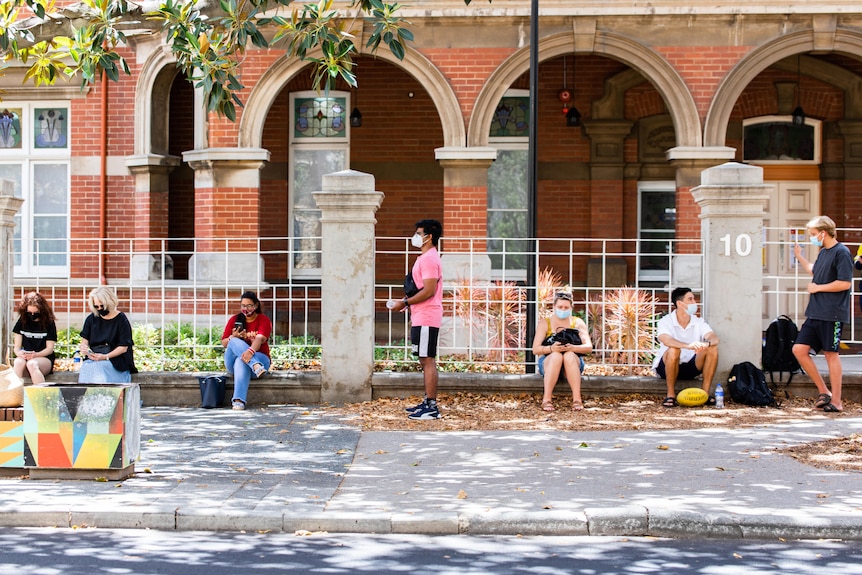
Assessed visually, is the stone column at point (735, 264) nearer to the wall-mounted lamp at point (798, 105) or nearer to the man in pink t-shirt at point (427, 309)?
the man in pink t-shirt at point (427, 309)

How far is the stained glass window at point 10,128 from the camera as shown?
1589 centimetres

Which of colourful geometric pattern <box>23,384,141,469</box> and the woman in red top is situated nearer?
colourful geometric pattern <box>23,384,141,469</box>

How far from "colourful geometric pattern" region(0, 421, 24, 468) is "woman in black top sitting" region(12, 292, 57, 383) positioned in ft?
10.4

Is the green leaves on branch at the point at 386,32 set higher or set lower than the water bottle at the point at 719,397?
higher

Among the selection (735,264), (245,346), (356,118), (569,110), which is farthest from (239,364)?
(569,110)

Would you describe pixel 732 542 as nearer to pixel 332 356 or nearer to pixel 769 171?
pixel 332 356

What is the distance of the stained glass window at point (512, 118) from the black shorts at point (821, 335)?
6.88 metres

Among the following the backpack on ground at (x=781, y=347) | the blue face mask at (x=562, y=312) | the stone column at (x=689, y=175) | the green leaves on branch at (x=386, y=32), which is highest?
the green leaves on branch at (x=386, y=32)

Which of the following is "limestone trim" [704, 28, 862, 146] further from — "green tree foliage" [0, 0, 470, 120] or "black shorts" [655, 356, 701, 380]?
Answer: "green tree foliage" [0, 0, 470, 120]

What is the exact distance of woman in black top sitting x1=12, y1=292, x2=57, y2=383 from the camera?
33.9ft

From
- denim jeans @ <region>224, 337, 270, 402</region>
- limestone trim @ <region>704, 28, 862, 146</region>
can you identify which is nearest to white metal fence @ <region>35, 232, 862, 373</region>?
denim jeans @ <region>224, 337, 270, 402</region>

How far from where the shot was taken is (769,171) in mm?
16203

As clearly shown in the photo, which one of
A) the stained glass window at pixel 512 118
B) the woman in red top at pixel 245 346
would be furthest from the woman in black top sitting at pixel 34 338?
the stained glass window at pixel 512 118

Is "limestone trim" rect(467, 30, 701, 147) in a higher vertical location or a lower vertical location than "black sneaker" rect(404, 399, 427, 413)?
higher
